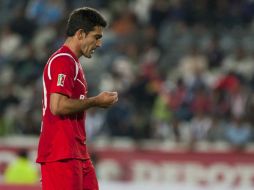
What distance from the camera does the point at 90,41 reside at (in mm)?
5664

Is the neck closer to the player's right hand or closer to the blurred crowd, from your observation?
the player's right hand

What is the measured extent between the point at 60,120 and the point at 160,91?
843 centimetres

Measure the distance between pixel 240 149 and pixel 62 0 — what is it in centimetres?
542

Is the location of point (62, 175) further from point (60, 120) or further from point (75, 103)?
point (75, 103)

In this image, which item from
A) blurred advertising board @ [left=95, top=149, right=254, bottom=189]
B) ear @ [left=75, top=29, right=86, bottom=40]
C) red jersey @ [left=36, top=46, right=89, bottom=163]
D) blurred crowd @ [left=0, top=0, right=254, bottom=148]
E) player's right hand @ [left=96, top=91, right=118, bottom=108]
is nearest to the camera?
player's right hand @ [left=96, top=91, right=118, bottom=108]

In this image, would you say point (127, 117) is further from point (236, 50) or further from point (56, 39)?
point (56, 39)

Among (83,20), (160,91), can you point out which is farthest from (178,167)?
(83,20)

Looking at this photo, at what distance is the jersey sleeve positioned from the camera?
5484mm

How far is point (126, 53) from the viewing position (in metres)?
14.9

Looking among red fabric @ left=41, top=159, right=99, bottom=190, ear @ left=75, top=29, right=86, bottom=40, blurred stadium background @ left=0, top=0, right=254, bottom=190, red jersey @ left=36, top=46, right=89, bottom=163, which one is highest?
blurred stadium background @ left=0, top=0, right=254, bottom=190

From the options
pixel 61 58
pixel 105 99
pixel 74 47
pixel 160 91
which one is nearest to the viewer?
pixel 105 99

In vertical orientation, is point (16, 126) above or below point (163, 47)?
below

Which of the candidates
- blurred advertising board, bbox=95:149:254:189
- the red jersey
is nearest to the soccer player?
the red jersey

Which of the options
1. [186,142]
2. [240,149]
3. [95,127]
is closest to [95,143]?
[95,127]
